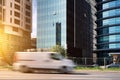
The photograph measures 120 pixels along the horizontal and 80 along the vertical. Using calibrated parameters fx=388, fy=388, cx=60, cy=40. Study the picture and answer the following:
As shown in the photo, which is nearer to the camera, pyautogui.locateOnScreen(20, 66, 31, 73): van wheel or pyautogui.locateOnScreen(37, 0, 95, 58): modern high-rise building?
pyautogui.locateOnScreen(20, 66, 31, 73): van wheel

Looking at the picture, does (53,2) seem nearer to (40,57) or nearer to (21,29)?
(21,29)

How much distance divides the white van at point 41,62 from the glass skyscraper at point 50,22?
87336 millimetres

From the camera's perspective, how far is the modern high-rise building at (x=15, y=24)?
115875mm

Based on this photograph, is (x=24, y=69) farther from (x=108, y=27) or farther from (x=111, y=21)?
(x=108, y=27)

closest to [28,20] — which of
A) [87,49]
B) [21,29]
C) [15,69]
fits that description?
[21,29]

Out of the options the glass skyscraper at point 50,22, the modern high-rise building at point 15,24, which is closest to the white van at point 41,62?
the modern high-rise building at point 15,24

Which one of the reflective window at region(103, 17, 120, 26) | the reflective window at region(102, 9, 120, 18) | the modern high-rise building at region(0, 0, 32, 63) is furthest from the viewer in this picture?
the reflective window at region(102, 9, 120, 18)

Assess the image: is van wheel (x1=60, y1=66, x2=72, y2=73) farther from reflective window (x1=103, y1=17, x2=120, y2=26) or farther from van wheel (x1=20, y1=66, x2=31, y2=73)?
→ reflective window (x1=103, y1=17, x2=120, y2=26)

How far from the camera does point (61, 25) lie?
119m

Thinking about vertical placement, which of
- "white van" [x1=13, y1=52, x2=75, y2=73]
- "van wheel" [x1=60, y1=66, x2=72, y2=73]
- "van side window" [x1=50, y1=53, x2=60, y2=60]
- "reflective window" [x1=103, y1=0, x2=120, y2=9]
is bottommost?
"van wheel" [x1=60, y1=66, x2=72, y2=73]

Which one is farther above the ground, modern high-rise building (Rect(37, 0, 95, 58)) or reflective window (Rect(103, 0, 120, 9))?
reflective window (Rect(103, 0, 120, 9))

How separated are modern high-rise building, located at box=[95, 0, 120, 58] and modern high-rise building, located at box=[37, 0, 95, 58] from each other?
7.56 m

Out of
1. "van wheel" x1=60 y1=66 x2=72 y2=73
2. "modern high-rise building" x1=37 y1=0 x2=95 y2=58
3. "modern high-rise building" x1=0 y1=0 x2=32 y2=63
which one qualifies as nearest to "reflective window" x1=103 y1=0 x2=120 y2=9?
"modern high-rise building" x1=37 y1=0 x2=95 y2=58

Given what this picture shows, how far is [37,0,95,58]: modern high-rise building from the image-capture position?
119 metres
